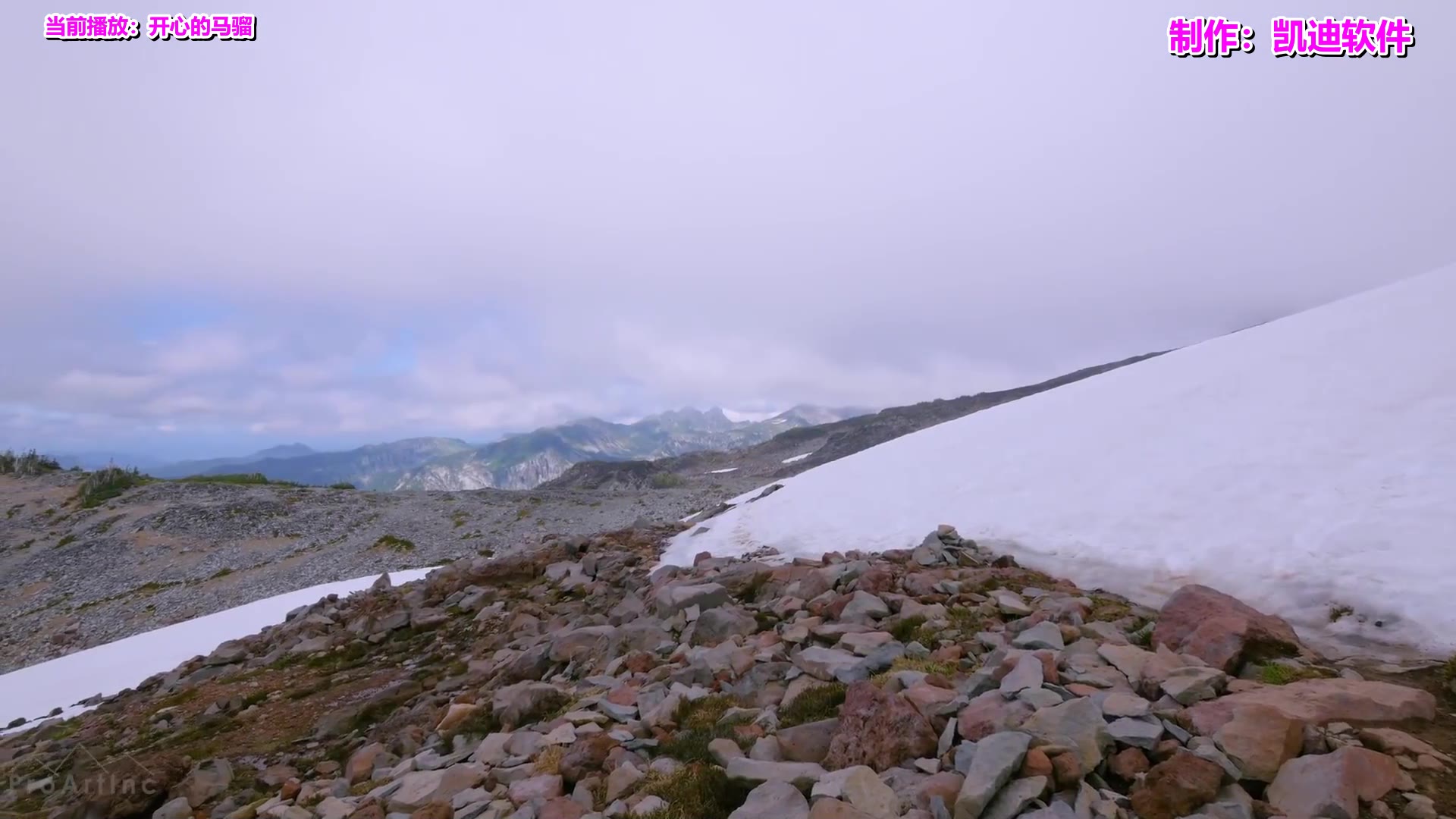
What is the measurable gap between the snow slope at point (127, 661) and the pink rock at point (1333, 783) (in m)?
22.0

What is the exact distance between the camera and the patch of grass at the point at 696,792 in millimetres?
4785

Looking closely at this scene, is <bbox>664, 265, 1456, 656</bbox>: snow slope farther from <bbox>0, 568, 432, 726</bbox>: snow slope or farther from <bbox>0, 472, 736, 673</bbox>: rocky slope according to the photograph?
<bbox>0, 472, 736, 673</bbox>: rocky slope

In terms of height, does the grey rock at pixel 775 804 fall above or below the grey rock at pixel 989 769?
below

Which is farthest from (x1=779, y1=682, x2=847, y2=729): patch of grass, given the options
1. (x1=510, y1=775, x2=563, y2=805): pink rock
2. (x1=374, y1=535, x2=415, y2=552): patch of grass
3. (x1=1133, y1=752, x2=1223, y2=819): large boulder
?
(x1=374, y1=535, x2=415, y2=552): patch of grass

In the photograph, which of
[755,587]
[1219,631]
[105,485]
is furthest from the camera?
[105,485]

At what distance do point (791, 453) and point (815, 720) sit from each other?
83.0 meters

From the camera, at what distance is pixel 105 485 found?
46.2m

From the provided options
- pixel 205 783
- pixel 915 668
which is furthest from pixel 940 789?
pixel 205 783

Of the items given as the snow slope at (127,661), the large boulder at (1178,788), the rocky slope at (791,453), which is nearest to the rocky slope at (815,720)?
the large boulder at (1178,788)

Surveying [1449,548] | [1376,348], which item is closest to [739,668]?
[1449,548]

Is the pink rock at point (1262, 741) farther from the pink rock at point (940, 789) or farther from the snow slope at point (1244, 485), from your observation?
the snow slope at point (1244, 485)

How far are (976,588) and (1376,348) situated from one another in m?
10.3

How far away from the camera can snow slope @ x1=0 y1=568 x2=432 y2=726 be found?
1562 cm

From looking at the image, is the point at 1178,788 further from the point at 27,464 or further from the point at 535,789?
the point at 27,464
